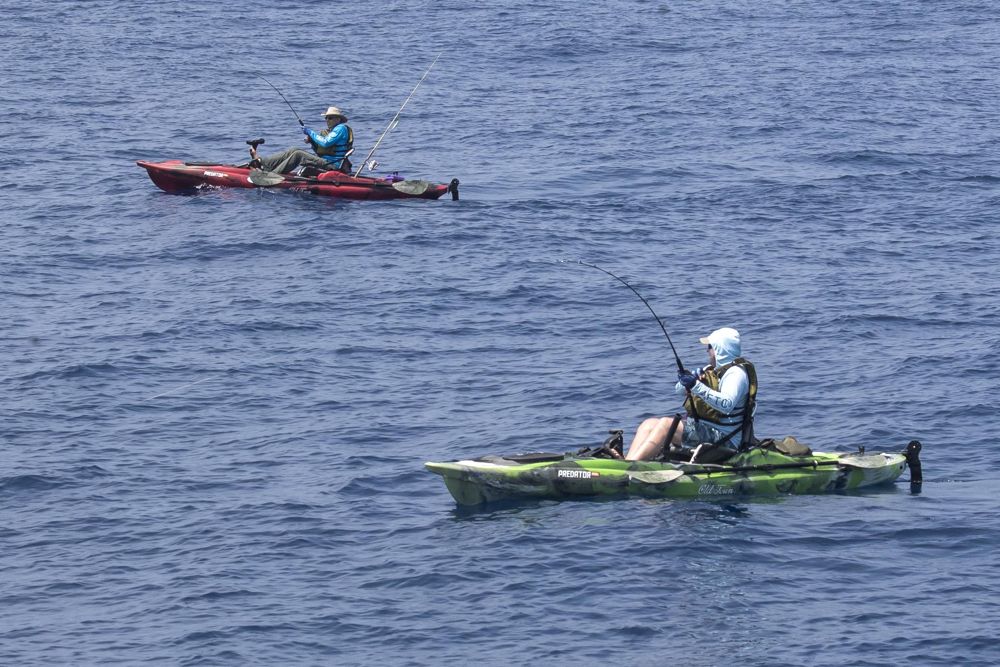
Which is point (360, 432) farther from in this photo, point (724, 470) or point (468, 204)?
point (468, 204)

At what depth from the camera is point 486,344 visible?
2288 centimetres

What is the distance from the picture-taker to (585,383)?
2116cm

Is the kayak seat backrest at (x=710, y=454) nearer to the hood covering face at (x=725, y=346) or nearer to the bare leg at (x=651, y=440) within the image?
the bare leg at (x=651, y=440)

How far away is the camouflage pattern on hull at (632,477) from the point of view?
1694cm

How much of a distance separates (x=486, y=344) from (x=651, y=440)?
231 inches

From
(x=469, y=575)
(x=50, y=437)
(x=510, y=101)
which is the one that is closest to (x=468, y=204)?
(x=510, y=101)

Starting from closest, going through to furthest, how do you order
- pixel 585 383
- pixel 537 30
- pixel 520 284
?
pixel 585 383, pixel 520 284, pixel 537 30

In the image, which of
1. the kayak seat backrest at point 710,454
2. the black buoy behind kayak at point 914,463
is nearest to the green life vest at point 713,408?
the kayak seat backrest at point 710,454

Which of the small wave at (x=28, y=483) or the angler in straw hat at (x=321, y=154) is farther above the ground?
the angler in straw hat at (x=321, y=154)

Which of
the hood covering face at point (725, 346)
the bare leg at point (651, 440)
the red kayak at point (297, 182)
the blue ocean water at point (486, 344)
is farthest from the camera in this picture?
the red kayak at point (297, 182)

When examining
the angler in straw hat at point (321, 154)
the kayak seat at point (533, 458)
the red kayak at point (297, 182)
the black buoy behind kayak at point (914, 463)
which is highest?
the angler in straw hat at point (321, 154)

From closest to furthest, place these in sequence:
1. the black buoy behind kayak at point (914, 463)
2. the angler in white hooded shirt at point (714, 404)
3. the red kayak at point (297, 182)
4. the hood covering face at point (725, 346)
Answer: the angler in white hooded shirt at point (714, 404)
the hood covering face at point (725, 346)
the black buoy behind kayak at point (914, 463)
the red kayak at point (297, 182)

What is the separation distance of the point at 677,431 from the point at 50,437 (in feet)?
25.0

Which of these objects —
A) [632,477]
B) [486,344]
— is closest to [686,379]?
[632,477]
